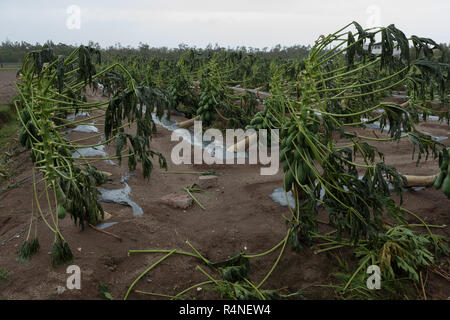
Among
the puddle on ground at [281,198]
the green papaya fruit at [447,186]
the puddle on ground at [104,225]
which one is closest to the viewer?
the green papaya fruit at [447,186]

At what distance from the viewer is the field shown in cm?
272

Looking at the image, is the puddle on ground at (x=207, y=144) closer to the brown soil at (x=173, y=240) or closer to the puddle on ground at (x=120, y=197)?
the brown soil at (x=173, y=240)

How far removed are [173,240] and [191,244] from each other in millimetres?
195

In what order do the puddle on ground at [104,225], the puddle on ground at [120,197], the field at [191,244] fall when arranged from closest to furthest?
the field at [191,244]
the puddle on ground at [104,225]
the puddle on ground at [120,197]

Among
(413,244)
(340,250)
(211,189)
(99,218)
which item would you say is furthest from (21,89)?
(413,244)

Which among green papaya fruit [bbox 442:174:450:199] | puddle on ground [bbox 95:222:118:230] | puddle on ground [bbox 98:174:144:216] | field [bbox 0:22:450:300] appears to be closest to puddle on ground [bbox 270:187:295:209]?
field [bbox 0:22:450:300]

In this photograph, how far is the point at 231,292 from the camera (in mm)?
2600

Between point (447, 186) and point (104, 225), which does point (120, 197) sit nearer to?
point (104, 225)

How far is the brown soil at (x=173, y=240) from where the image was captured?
2.75 m

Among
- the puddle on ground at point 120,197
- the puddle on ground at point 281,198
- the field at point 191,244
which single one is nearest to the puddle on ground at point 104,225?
the field at point 191,244

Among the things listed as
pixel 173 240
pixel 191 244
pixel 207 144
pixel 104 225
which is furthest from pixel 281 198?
pixel 207 144

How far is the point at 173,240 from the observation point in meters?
3.47

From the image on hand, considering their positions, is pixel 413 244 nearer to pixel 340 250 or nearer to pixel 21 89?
pixel 340 250
